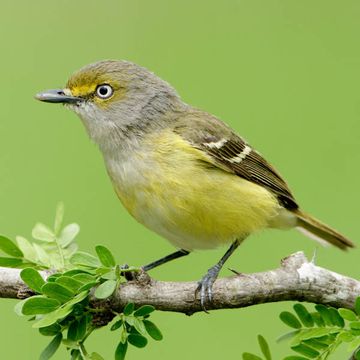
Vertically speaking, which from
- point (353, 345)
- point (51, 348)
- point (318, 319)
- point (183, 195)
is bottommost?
point (51, 348)

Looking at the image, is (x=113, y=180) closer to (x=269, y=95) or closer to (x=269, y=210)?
→ (x=269, y=210)

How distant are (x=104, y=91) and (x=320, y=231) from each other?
1.80 m

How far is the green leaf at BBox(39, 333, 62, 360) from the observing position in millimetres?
3824

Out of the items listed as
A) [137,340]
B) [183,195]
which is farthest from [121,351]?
[183,195]

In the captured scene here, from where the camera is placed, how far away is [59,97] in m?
5.46

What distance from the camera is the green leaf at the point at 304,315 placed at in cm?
423

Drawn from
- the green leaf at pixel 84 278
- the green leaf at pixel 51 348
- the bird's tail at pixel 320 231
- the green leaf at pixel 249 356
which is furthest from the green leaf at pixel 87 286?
the bird's tail at pixel 320 231

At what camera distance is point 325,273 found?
450 cm

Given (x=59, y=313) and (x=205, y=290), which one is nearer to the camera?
(x=59, y=313)

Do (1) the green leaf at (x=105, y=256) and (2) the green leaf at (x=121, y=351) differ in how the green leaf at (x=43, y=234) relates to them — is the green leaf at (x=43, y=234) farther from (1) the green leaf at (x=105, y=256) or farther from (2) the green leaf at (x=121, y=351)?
(2) the green leaf at (x=121, y=351)

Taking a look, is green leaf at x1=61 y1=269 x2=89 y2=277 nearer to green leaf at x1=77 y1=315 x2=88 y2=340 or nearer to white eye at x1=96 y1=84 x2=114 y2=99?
green leaf at x1=77 y1=315 x2=88 y2=340

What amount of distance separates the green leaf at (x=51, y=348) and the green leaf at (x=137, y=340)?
0.30 m

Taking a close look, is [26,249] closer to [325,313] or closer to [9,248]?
[9,248]

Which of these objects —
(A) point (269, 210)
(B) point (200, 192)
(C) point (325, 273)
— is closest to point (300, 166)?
(A) point (269, 210)
